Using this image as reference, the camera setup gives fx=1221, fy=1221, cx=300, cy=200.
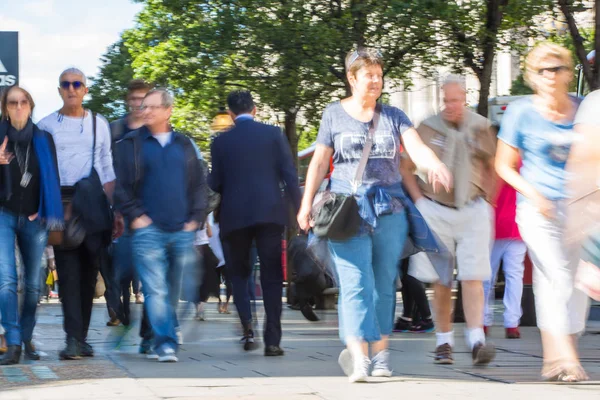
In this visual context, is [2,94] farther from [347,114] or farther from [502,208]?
[502,208]

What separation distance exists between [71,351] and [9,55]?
3005 mm

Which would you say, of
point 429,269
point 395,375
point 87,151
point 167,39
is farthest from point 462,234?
point 167,39

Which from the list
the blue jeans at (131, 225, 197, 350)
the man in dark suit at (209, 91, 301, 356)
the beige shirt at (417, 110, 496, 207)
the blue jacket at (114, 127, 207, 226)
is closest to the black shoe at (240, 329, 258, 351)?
the man in dark suit at (209, 91, 301, 356)

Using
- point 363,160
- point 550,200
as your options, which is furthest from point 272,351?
point 550,200

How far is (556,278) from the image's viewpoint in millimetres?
6848

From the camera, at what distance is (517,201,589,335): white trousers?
6820 mm

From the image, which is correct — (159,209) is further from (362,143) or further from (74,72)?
(362,143)

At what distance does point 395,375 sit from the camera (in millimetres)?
7410

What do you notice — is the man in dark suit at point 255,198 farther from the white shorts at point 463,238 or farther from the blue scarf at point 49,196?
the blue scarf at point 49,196

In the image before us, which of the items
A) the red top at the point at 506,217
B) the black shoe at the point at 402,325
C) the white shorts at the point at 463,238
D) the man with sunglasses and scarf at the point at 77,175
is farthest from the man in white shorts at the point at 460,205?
the black shoe at the point at 402,325

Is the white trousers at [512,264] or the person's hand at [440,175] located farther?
the white trousers at [512,264]

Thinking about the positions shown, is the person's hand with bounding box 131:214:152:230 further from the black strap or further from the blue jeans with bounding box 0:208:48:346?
the black strap

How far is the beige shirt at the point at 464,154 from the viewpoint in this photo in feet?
27.2

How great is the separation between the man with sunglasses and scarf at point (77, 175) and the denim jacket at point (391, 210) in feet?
7.40
